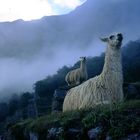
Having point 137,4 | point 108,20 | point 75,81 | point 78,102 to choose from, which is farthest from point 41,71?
point 78,102

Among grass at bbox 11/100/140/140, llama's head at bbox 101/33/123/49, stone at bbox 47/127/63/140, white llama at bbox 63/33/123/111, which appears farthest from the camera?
llama's head at bbox 101/33/123/49

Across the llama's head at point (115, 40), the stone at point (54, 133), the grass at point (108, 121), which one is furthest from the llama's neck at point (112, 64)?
the stone at point (54, 133)

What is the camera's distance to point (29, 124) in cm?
1180

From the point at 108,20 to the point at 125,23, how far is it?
12342 millimetres

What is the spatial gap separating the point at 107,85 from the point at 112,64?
0.88 meters

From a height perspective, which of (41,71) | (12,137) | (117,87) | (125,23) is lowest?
(12,137)

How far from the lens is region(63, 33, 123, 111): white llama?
13633 millimetres

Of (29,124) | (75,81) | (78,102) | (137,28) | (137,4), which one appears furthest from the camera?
(137,4)

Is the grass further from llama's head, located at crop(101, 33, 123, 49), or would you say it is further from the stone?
llama's head, located at crop(101, 33, 123, 49)

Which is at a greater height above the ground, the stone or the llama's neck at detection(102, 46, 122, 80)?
the llama's neck at detection(102, 46, 122, 80)

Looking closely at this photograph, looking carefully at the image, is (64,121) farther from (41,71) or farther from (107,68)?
(41,71)

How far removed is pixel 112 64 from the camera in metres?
14.6

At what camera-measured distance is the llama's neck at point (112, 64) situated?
14.3m

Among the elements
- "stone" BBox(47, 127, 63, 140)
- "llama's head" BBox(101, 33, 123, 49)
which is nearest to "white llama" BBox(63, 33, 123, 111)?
"llama's head" BBox(101, 33, 123, 49)
